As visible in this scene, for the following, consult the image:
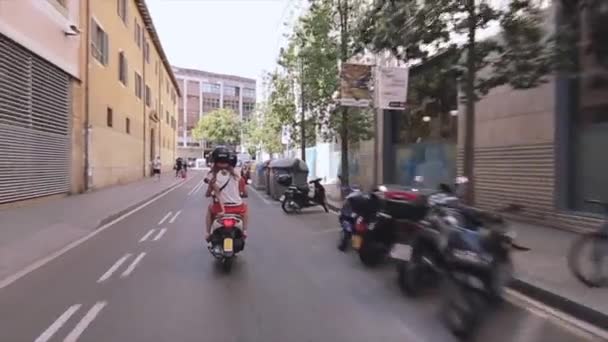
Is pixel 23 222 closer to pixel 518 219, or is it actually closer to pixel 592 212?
pixel 518 219

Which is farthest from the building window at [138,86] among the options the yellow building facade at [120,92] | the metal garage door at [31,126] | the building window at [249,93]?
the building window at [249,93]

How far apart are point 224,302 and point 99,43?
24.5 meters

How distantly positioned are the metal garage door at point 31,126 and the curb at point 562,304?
46.0 feet

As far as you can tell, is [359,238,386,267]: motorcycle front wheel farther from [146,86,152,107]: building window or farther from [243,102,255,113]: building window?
[243,102,255,113]: building window

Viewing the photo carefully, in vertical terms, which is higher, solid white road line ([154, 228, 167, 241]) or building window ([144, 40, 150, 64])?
building window ([144, 40, 150, 64])

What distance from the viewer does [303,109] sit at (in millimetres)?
25984

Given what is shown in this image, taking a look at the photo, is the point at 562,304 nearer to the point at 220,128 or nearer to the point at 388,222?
the point at 388,222

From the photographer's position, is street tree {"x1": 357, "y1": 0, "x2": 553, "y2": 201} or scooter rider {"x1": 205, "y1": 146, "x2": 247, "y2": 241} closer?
scooter rider {"x1": 205, "y1": 146, "x2": 247, "y2": 241}

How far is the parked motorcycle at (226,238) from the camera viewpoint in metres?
8.09

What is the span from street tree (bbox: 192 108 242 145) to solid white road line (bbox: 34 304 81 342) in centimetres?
9404

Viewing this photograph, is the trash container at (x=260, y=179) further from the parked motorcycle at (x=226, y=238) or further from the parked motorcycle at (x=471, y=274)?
the parked motorcycle at (x=471, y=274)

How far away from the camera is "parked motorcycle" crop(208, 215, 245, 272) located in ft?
26.6

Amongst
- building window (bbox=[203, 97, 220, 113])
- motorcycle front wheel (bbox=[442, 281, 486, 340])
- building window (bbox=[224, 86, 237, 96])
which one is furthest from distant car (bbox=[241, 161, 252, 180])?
building window (bbox=[224, 86, 237, 96])

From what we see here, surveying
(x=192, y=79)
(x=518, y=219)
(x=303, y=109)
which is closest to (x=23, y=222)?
Result: (x=518, y=219)
